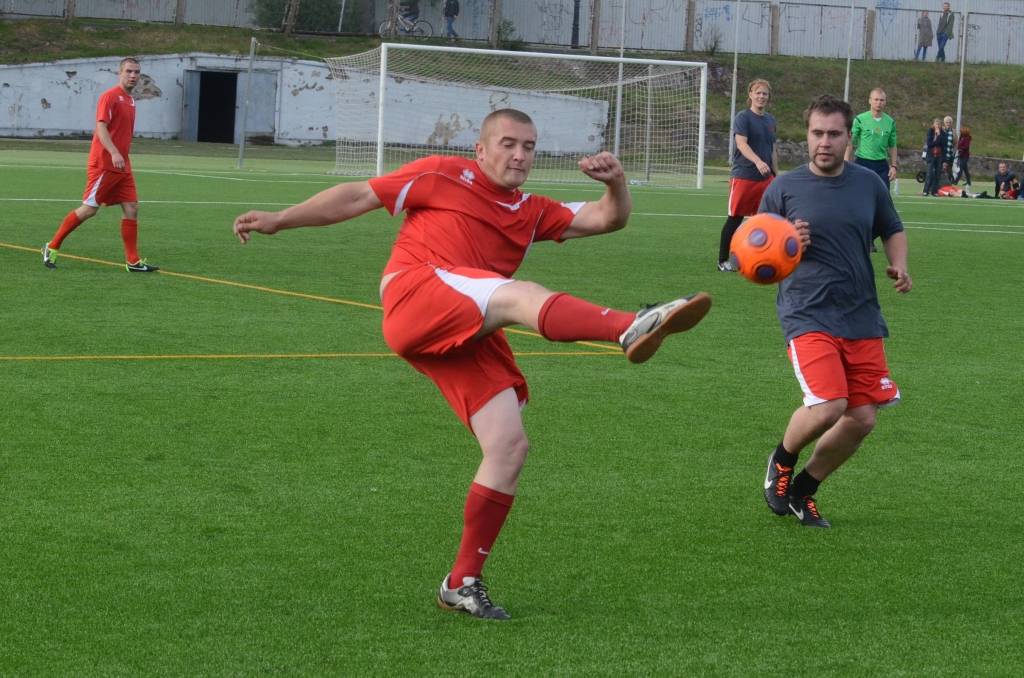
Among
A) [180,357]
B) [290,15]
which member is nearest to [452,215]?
[180,357]

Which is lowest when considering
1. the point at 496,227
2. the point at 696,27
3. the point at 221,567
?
the point at 221,567

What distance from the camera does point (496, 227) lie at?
5566mm

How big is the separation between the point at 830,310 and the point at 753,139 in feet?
34.4

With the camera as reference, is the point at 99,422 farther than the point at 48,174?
No

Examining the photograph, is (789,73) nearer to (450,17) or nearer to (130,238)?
(450,17)

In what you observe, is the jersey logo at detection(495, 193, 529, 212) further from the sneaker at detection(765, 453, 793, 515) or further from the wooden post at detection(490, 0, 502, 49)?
the wooden post at detection(490, 0, 502, 49)

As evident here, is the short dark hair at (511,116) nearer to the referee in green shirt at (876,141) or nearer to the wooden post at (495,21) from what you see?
the referee in green shirt at (876,141)

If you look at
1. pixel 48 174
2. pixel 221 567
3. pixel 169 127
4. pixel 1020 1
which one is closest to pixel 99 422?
pixel 221 567

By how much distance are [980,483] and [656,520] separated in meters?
1.88

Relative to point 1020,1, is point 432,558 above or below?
below

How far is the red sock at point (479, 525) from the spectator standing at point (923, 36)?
59.1 metres

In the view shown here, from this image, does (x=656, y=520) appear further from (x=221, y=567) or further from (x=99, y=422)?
(x=99, y=422)

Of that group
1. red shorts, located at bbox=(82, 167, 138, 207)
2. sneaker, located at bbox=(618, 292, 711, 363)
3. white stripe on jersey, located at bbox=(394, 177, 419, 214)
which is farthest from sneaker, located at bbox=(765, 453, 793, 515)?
red shorts, located at bbox=(82, 167, 138, 207)

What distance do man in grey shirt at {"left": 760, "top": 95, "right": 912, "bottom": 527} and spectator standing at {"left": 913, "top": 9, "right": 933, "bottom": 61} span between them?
5702 centimetres
